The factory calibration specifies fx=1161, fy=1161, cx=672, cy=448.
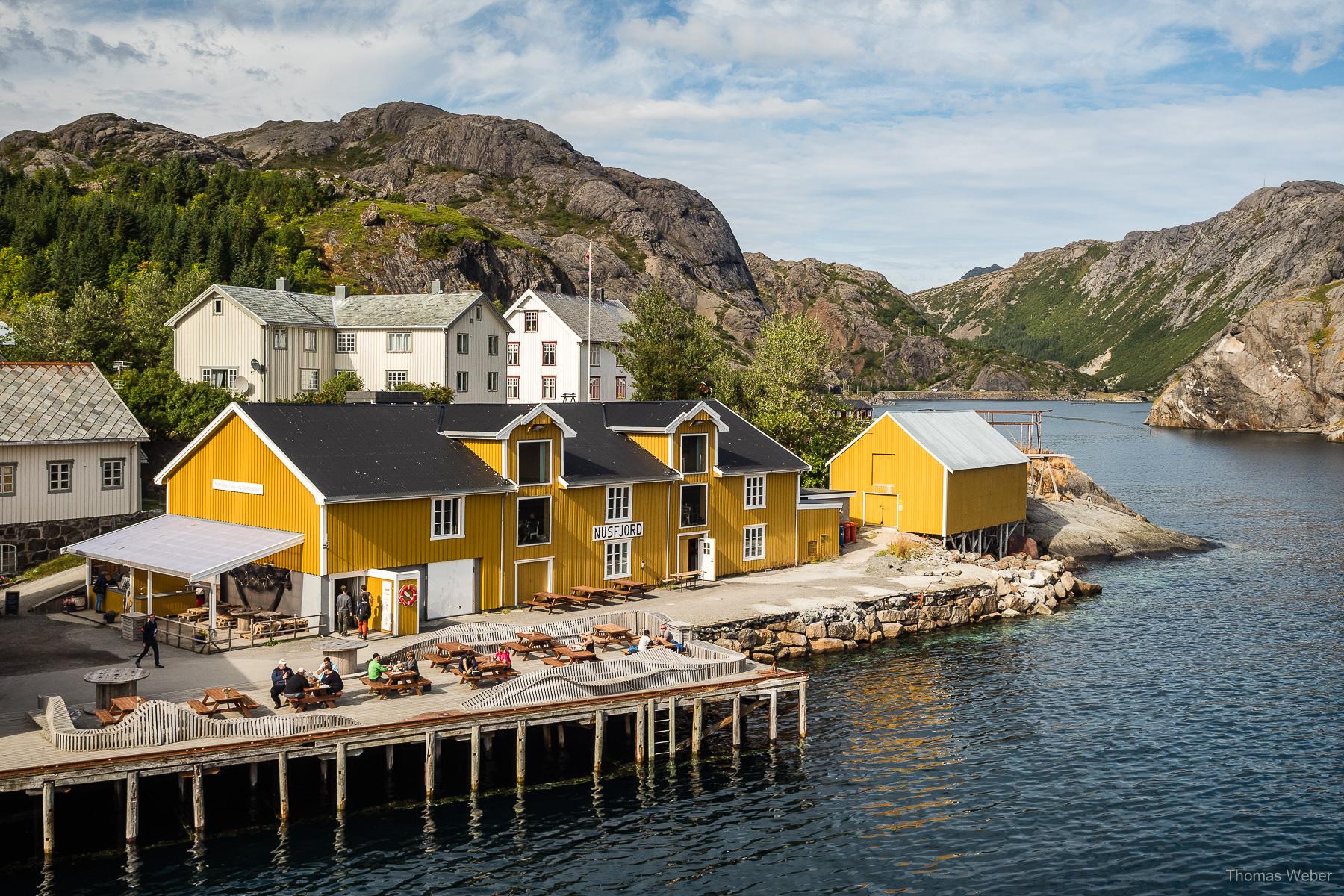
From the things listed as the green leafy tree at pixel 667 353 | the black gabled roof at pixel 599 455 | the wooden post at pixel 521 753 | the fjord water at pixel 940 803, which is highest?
the green leafy tree at pixel 667 353

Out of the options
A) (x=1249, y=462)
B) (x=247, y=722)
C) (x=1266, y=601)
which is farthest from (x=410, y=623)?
(x=1249, y=462)

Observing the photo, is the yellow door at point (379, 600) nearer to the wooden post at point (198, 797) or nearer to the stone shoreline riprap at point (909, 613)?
the stone shoreline riprap at point (909, 613)

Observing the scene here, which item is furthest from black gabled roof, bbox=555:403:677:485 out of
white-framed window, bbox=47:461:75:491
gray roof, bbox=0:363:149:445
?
white-framed window, bbox=47:461:75:491

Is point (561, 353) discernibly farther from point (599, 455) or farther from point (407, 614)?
point (407, 614)

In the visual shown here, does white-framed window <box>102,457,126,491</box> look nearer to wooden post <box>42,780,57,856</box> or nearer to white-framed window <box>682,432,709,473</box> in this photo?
white-framed window <box>682,432,709,473</box>

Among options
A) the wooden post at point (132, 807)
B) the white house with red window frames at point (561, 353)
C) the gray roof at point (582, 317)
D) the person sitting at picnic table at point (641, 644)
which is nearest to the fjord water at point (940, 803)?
the wooden post at point (132, 807)

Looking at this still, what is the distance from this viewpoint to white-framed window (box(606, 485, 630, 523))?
162ft

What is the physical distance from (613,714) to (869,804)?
304 inches

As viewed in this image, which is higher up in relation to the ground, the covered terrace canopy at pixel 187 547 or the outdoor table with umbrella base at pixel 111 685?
the covered terrace canopy at pixel 187 547

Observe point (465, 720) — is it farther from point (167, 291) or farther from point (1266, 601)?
point (167, 291)

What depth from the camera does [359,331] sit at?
8525 cm

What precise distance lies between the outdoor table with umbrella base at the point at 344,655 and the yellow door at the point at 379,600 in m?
4.37

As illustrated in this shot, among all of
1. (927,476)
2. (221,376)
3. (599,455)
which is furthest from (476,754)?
(221,376)

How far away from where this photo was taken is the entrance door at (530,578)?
45.8 meters
